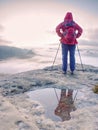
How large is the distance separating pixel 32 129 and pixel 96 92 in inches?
156

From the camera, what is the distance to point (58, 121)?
6.75 meters

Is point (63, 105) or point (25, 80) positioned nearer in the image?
point (63, 105)

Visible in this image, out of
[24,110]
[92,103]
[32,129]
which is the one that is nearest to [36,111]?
[24,110]

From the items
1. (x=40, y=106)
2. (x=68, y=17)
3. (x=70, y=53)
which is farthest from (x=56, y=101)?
(x=68, y=17)

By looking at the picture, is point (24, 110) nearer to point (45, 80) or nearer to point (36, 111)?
point (36, 111)

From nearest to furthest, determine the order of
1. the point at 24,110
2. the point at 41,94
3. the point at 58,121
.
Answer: the point at 58,121
the point at 24,110
the point at 41,94

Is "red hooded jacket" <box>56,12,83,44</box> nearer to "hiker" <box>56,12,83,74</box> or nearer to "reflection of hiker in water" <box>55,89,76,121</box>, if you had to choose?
"hiker" <box>56,12,83,74</box>

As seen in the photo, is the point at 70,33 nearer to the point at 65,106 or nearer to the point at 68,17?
the point at 68,17

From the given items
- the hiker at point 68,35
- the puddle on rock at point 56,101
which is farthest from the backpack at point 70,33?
the puddle on rock at point 56,101

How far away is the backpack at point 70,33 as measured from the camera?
1223 centimetres

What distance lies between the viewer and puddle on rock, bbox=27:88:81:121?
7.22 m

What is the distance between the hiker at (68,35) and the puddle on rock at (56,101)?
3077mm

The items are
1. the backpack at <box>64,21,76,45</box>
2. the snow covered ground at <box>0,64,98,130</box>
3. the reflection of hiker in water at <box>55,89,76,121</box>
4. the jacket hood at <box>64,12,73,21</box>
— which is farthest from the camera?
the jacket hood at <box>64,12,73,21</box>

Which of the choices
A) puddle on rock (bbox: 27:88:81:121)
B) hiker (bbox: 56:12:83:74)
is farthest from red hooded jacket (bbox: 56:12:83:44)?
puddle on rock (bbox: 27:88:81:121)
